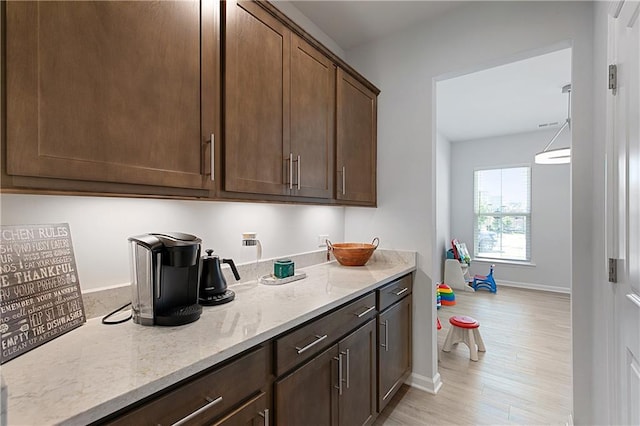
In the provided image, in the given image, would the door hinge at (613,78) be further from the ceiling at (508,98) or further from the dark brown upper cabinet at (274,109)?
the ceiling at (508,98)

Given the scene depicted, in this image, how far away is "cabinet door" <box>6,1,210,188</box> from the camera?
0.77 metres

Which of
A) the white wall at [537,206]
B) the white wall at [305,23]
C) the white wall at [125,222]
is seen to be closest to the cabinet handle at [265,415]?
the white wall at [125,222]

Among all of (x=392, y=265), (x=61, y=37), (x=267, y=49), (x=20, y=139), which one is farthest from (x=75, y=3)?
(x=392, y=265)

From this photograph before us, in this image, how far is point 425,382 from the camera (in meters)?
2.26

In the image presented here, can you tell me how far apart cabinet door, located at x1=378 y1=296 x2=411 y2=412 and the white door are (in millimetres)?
1054

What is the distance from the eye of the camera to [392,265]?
229cm

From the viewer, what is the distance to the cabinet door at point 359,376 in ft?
4.87

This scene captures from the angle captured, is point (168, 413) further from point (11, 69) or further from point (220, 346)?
point (11, 69)

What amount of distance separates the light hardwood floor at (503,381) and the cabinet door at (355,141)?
4.95 feet

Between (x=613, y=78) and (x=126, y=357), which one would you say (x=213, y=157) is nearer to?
(x=126, y=357)

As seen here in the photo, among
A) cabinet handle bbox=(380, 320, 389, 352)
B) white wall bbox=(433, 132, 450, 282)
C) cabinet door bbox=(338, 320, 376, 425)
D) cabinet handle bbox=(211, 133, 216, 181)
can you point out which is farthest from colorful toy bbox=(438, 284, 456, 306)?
cabinet handle bbox=(211, 133, 216, 181)

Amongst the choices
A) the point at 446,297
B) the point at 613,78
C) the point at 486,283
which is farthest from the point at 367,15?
the point at 486,283

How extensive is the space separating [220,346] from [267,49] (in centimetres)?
136

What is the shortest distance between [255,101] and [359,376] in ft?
5.01
